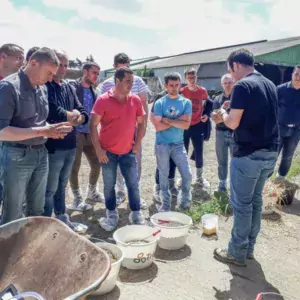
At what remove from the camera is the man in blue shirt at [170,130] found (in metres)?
4.45

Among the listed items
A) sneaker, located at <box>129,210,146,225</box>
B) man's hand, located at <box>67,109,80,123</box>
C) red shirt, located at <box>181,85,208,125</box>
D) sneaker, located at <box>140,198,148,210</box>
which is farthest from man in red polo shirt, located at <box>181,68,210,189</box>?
man's hand, located at <box>67,109,80,123</box>

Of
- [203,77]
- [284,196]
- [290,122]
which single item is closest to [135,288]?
[284,196]

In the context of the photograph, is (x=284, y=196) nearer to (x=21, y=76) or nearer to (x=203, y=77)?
(x=21, y=76)

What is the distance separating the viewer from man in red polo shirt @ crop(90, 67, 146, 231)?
3773 millimetres

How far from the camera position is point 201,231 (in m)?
4.15

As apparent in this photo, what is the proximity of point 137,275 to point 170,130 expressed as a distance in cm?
198

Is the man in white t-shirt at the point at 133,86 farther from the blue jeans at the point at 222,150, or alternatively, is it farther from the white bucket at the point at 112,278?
the white bucket at the point at 112,278

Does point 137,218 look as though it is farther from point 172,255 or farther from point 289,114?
point 289,114

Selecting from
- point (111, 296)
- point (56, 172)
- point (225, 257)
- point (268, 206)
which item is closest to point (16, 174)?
point (56, 172)

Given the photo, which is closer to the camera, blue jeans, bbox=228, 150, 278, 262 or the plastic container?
blue jeans, bbox=228, 150, 278, 262

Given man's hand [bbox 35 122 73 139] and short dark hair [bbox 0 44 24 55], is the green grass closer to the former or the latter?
man's hand [bbox 35 122 73 139]

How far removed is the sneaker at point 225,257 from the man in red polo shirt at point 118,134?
957 mm

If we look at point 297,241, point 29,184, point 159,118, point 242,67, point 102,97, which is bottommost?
point 297,241

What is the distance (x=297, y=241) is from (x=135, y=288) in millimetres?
2178
